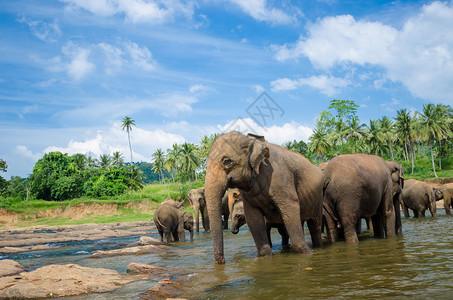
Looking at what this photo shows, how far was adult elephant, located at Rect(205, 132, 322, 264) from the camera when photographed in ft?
20.5

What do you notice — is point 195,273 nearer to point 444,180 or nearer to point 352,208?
point 352,208

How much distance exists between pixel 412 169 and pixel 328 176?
62.3 m

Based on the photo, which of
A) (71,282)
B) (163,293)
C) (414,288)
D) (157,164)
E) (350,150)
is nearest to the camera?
(414,288)

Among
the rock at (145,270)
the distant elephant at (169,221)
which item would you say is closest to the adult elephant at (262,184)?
the rock at (145,270)

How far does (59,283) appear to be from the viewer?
18.3 feet

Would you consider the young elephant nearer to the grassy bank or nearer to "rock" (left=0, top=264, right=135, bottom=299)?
"rock" (left=0, top=264, right=135, bottom=299)

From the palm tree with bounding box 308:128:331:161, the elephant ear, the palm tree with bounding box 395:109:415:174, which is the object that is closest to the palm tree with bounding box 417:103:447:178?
the palm tree with bounding box 395:109:415:174

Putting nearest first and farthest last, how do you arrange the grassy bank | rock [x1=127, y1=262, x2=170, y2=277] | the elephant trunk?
1. the elephant trunk
2. rock [x1=127, y1=262, x2=170, y2=277]
3. the grassy bank

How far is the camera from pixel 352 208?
27.9 ft

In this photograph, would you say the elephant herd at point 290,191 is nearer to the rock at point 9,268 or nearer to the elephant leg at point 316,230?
the elephant leg at point 316,230

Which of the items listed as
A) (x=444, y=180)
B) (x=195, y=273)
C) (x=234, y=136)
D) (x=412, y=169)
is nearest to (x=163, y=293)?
(x=195, y=273)

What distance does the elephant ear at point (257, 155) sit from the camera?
6523 millimetres

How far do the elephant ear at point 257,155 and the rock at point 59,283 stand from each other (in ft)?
9.09

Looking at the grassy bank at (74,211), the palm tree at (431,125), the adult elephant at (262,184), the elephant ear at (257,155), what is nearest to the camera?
the adult elephant at (262,184)
